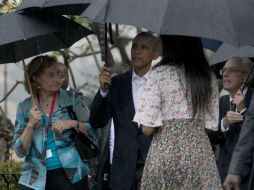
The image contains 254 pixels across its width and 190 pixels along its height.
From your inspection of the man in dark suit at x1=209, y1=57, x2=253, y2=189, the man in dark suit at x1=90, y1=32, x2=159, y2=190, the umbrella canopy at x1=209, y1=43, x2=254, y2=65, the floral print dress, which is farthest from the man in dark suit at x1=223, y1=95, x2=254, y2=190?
the umbrella canopy at x1=209, y1=43, x2=254, y2=65

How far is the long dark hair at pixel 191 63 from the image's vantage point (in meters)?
6.20

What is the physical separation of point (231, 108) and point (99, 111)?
143 centimetres

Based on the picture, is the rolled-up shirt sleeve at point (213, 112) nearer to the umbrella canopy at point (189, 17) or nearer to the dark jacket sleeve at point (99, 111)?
the umbrella canopy at point (189, 17)

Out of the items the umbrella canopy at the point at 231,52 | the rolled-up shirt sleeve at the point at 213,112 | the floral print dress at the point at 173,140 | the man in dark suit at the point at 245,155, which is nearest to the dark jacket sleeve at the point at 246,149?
the man in dark suit at the point at 245,155

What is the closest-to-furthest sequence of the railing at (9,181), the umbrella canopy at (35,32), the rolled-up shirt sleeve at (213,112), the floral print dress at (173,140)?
the floral print dress at (173,140) → the rolled-up shirt sleeve at (213,112) → the umbrella canopy at (35,32) → the railing at (9,181)

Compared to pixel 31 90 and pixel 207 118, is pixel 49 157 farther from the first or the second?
pixel 207 118

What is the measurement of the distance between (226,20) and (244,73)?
203cm

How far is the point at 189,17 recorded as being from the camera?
605 cm

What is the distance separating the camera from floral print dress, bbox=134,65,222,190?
6113 millimetres

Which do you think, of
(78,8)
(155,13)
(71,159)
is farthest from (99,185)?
(155,13)

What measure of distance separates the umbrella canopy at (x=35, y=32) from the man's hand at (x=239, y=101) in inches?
55.3

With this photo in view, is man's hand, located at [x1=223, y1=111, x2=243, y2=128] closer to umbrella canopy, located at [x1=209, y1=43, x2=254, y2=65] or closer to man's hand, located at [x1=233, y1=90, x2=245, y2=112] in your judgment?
man's hand, located at [x1=233, y1=90, x2=245, y2=112]

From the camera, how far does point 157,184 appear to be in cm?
613

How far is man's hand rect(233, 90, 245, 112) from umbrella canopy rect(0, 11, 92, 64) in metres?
1.41
